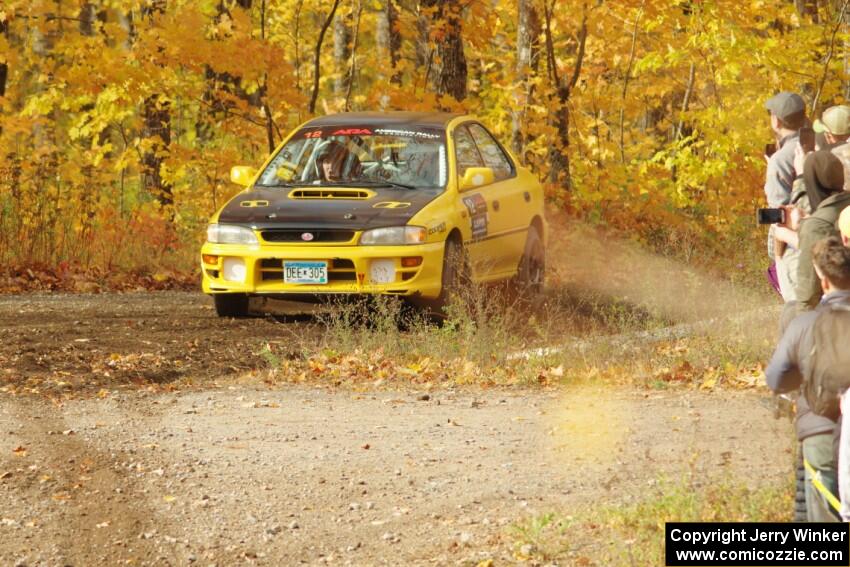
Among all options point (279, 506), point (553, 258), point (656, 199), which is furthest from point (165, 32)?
point (279, 506)

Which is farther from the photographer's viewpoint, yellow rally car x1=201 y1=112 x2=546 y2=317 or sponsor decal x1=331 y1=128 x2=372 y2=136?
sponsor decal x1=331 y1=128 x2=372 y2=136

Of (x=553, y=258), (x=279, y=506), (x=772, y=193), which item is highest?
(x=772, y=193)

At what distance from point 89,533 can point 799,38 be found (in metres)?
14.7

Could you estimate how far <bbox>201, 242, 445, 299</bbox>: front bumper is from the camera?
12055 mm

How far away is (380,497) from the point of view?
705 cm

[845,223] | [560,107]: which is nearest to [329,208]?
[845,223]

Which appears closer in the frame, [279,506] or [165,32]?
[279,506]

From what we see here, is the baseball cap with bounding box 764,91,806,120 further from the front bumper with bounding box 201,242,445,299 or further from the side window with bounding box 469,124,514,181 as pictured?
the side window with bounding box 469,124,514,181

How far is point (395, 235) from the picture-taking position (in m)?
12.1

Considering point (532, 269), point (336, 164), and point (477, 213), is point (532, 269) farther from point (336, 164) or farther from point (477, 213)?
point (336, 164)

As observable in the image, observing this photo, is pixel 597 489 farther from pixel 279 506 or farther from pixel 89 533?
pixel 89 533

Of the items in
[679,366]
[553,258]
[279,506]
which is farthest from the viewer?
[553,258]

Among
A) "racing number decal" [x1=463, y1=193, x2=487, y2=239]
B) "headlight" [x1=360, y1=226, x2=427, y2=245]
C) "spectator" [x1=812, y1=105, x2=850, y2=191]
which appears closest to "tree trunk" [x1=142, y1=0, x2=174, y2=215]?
"racing number decal" [x1=463, y1=193, x2=487, y2=239]

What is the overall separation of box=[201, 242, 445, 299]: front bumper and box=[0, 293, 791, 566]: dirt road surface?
1.70 meters
